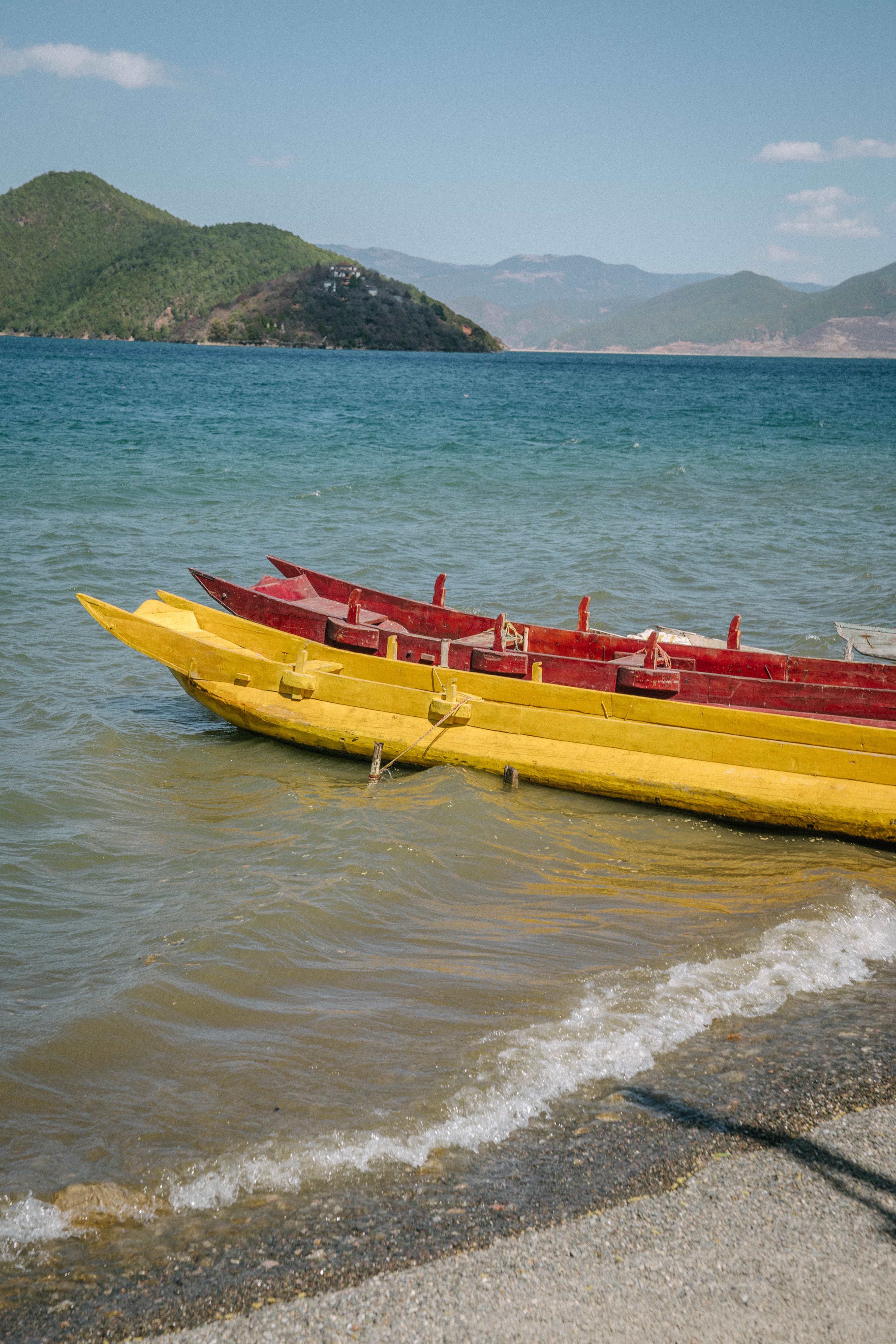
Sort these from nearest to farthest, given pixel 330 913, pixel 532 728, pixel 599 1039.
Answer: pixel 599 1039 < pixel 330 913 < pixel 532 728

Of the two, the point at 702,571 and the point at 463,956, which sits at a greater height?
the point at 702,571

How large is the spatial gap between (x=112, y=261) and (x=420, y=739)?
616 ft

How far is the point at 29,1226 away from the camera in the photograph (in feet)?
11.3

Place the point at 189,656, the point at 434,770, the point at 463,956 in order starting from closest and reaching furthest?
the point at 463,956, the point at 434,770, the point at 189,656

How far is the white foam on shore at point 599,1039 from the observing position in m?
3.72

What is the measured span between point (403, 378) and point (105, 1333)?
74.4 m

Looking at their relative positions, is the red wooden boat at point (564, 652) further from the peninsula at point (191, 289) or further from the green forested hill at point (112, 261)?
the green forested hill at point (112, 261)

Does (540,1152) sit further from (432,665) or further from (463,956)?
(432,665)

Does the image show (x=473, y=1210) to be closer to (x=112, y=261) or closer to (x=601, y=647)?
(x=601, y=647)

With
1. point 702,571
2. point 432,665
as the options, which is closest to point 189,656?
point 432,665

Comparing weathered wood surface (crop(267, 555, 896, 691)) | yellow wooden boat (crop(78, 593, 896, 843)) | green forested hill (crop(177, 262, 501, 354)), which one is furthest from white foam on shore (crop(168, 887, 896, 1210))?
green forested hill (crop(177, 262, 501, 354))

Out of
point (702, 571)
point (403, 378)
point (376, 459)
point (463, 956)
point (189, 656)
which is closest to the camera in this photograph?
point (463, 956)

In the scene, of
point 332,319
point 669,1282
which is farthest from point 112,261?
point 669,1282

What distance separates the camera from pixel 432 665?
27.3ft
